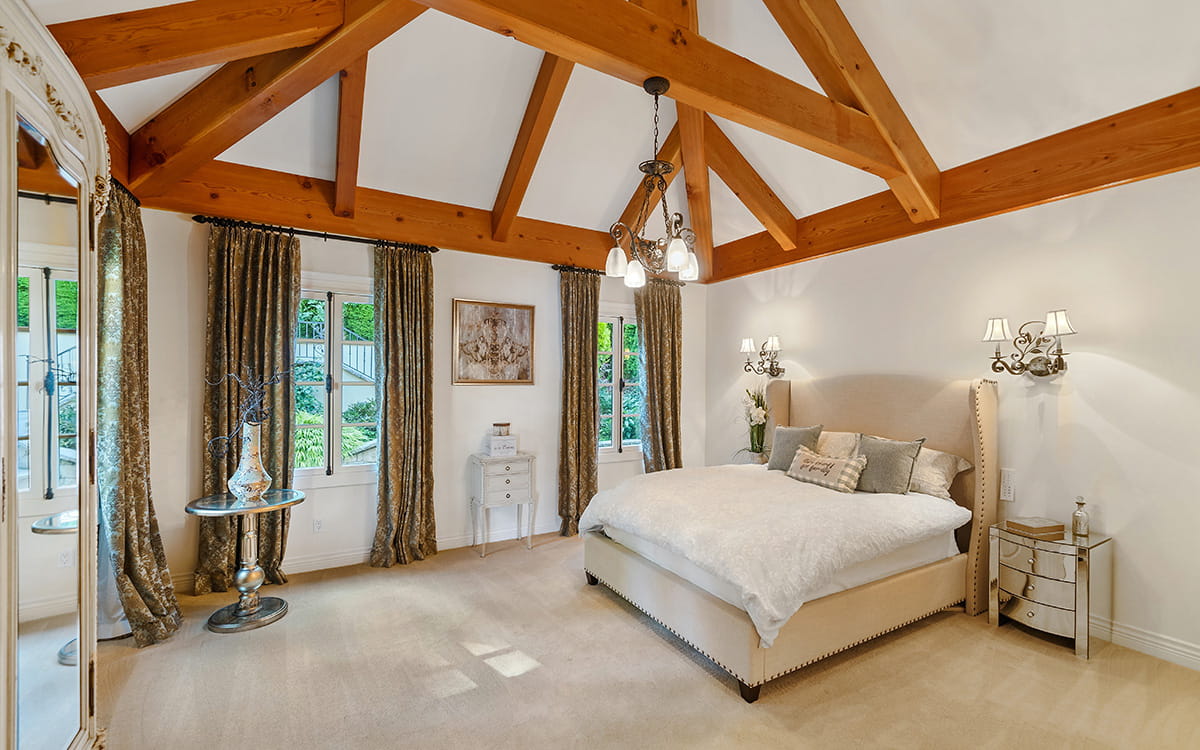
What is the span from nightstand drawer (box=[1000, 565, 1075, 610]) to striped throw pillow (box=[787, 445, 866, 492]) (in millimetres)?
937

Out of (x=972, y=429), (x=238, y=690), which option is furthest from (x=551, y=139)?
(x=238, y=690)

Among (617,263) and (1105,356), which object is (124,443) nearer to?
(617,263)

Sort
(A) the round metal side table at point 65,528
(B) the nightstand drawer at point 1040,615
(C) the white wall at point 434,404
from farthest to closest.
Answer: (C) the white wall at point 434,404 → (B) the nightstand drawer at point 1040,615 → (A) the round metal side table at point 65,528

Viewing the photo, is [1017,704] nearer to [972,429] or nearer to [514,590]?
[972,429]

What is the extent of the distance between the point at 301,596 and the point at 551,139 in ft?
12.7

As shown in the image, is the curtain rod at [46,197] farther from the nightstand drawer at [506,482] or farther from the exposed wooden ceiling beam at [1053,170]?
the exposed wooden ceiling beam at [1053,170]

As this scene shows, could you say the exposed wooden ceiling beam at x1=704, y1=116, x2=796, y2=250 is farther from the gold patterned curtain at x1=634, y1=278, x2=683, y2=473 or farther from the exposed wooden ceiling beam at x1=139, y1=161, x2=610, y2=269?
the exposed wooden ceiling beam at x1=139, y1=161, x2=610, y2=269

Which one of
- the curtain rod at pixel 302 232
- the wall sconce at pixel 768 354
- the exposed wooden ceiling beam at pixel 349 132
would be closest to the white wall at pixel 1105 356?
the wall sconce at pixel 768 354

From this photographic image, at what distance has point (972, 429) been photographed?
3506 mm

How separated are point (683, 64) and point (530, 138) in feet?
5.55

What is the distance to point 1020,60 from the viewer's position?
9.96ft

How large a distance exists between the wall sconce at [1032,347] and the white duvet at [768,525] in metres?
0.98

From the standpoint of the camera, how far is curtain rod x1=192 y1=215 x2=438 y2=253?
144 inches

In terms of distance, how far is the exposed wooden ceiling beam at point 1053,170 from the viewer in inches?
112
